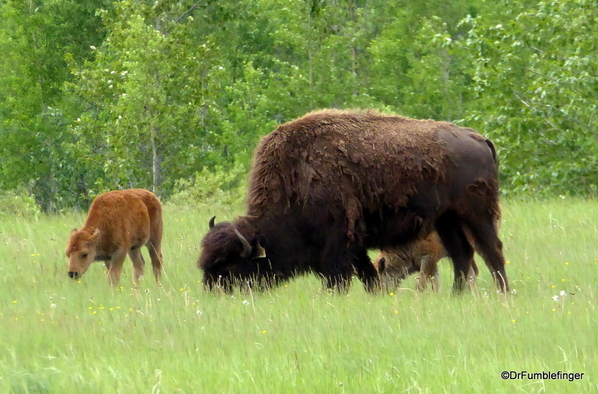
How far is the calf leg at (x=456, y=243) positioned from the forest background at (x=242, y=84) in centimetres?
966

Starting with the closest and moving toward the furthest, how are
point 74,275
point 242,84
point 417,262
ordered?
point 74,275
point 417,262
point 242,84

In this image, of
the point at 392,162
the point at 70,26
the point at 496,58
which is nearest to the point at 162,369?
the point at 392,162

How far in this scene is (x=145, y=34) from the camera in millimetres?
23266

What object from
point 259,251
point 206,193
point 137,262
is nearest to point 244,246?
point 259,251

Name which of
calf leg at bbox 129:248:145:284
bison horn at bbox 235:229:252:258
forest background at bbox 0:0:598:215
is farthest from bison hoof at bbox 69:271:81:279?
forest background at bbox 0:0:598:215

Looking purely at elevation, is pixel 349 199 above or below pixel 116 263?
above

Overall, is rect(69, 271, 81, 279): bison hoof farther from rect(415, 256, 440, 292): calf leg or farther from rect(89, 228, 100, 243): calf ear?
rect(415, 256, 440, 292): calf leg

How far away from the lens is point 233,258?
31.4 ft

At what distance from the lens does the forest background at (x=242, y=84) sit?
2050 centimetres

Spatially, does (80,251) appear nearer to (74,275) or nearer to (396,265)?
(74,275)

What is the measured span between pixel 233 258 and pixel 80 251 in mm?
1809

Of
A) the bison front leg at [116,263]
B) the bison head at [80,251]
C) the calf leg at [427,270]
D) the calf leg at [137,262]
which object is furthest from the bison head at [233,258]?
the calf leg at [427,270]

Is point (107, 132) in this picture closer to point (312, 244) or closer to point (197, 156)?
point (197, 156)

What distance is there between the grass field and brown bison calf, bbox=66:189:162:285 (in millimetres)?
273
